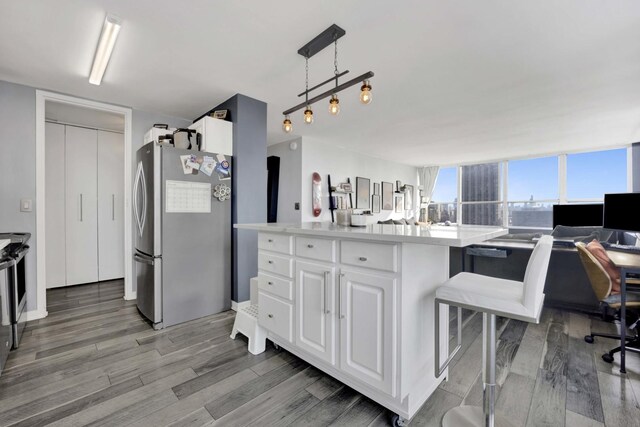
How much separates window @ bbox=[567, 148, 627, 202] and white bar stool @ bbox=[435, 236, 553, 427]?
21.7ft

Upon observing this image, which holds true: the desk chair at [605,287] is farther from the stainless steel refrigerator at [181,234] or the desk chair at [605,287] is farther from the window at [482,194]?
the window at [482,194]

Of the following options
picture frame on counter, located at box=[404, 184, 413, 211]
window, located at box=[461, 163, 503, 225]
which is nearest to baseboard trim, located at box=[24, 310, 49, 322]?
picture frame on counter, located at box=[404, 184, 413, 211]

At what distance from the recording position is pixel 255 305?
8.12ft

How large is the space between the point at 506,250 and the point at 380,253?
8.00 ft

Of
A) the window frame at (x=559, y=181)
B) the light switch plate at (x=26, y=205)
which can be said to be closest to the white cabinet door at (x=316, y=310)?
the light switch plate at (x=26, y=205)

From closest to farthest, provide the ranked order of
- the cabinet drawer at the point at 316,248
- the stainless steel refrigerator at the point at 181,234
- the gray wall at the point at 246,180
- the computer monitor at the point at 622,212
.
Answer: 1. the cabinet drawer at the point at 316,248
2. the stainless steel refrigerator at the point at 181,234
3. the computer monitor at the point at 622,212
4. the gray wall at the point at 246,180

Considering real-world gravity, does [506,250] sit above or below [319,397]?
above

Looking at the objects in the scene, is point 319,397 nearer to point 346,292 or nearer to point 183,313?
point 346,292

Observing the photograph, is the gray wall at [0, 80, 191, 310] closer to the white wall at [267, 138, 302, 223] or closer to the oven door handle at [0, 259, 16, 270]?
the oven door handle at [0, 259, 16, 270]

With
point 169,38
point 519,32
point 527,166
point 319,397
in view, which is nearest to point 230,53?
point 169,38

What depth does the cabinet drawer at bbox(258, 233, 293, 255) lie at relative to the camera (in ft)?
6.11

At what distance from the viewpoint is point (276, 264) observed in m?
1.96

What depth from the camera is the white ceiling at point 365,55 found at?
1819mm

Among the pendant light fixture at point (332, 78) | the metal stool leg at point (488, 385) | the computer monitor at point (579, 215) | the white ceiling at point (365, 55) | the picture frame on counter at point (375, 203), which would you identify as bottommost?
the metal stool leg at point (488, 385)
